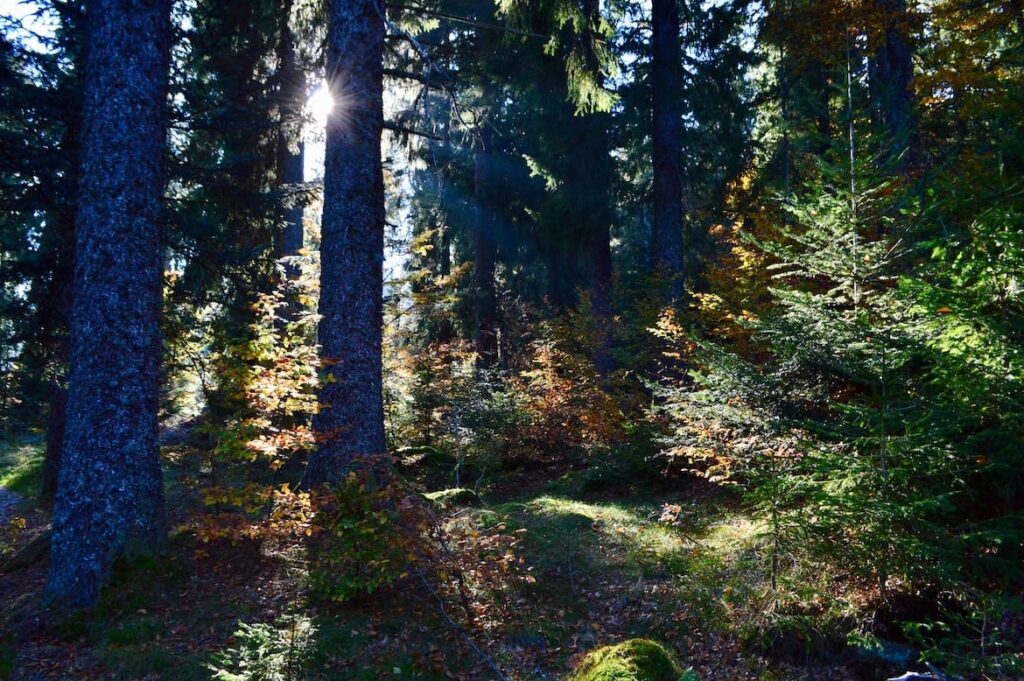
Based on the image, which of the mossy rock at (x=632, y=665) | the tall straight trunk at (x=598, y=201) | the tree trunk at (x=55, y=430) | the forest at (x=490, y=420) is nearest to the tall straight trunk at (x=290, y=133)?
the forest at (x=490, y=420)

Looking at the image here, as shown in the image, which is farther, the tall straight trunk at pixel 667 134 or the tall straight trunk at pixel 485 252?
the tall straight trunk at pixel 485 252

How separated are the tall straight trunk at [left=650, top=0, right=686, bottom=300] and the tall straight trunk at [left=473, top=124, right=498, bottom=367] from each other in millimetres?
6065

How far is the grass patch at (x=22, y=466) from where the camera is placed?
17.9m

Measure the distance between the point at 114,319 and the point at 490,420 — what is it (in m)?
7.33

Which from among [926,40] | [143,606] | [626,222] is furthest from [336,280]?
[626,222]

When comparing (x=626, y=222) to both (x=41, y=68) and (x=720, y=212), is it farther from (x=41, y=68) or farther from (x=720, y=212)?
(x=41, y=68)

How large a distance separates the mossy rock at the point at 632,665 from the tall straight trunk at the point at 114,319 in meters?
4.76

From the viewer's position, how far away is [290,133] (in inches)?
449

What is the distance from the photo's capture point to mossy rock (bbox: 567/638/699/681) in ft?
13.7

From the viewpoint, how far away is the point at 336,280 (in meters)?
7.97

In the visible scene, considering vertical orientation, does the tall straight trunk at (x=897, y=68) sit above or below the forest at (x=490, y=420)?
above

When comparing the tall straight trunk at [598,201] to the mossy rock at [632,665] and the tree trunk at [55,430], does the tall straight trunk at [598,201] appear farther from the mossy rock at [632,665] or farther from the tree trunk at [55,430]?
the mossy rock at [632,665]

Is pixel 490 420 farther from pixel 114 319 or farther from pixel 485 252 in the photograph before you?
pixel 485 252

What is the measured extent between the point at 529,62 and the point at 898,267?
10557 mm
